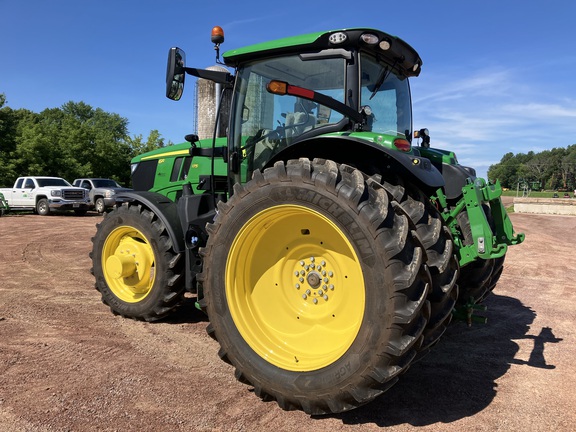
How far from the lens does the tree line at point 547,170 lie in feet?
379

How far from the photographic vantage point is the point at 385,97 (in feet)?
13.3

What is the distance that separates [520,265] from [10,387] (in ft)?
27.7

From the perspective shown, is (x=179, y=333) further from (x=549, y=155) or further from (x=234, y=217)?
(x=549, y=155)

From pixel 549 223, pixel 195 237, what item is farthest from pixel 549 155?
pixel 195 237

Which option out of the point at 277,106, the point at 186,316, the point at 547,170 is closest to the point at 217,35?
the point at 277,106

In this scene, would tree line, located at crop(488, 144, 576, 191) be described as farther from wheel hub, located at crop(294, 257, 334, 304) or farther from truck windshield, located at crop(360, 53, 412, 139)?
wheel hub, located at crop(294, 257, 334, 304)

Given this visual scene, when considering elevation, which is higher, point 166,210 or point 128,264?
point 166,210

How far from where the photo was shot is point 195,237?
411 centimetres

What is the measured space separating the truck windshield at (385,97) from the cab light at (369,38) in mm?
159

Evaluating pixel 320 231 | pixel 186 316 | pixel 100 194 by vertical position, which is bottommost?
pixel 186 316

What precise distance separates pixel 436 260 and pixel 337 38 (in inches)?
70.7

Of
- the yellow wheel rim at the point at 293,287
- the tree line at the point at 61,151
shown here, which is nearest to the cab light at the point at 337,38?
the yellow wheel rim at the point at 293,287

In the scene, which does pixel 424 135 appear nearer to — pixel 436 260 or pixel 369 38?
pixel 369 38

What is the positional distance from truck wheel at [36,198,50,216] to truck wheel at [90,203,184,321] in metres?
17.6
